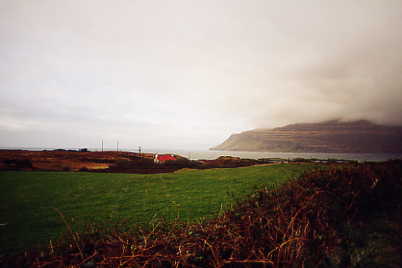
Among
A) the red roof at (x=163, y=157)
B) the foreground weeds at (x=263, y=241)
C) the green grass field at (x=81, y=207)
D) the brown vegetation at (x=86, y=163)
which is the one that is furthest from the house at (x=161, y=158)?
the foreground weeds at (x=263, y=241)

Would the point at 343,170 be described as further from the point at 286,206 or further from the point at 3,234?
the point at 3,234

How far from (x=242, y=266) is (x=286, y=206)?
1.81 metres

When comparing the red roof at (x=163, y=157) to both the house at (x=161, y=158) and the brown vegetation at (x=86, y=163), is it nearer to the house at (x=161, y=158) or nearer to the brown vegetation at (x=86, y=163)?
the house at (x=161, y=158)

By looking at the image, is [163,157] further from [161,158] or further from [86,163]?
[86,163]

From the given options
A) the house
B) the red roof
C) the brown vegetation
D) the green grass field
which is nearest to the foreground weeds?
the green grass field

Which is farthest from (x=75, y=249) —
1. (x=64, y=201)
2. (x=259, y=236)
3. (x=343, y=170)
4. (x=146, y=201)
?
(x=64, y=201)

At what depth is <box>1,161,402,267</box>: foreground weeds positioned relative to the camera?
1674 millimetres

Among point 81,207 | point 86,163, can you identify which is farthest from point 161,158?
point 81,207

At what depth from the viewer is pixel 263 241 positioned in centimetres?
199

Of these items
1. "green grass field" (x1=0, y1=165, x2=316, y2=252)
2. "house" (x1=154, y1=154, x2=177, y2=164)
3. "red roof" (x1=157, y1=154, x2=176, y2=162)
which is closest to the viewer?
"green grass field" (x1=0, y1=165, x2=316, y2=252)

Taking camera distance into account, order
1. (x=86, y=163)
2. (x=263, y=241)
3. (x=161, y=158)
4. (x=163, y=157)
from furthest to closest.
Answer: (x=163, y=157) < (x=161, y=158) < (x=86, y=163) < (x=263, y=241)

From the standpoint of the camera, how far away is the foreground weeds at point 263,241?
5.49 feet

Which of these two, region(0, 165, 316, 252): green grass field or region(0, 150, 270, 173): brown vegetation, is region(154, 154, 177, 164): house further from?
region(0, 165, 316, 252): green grass field

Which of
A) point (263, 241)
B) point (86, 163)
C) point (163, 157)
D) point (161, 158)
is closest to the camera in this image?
point (263, 241)
